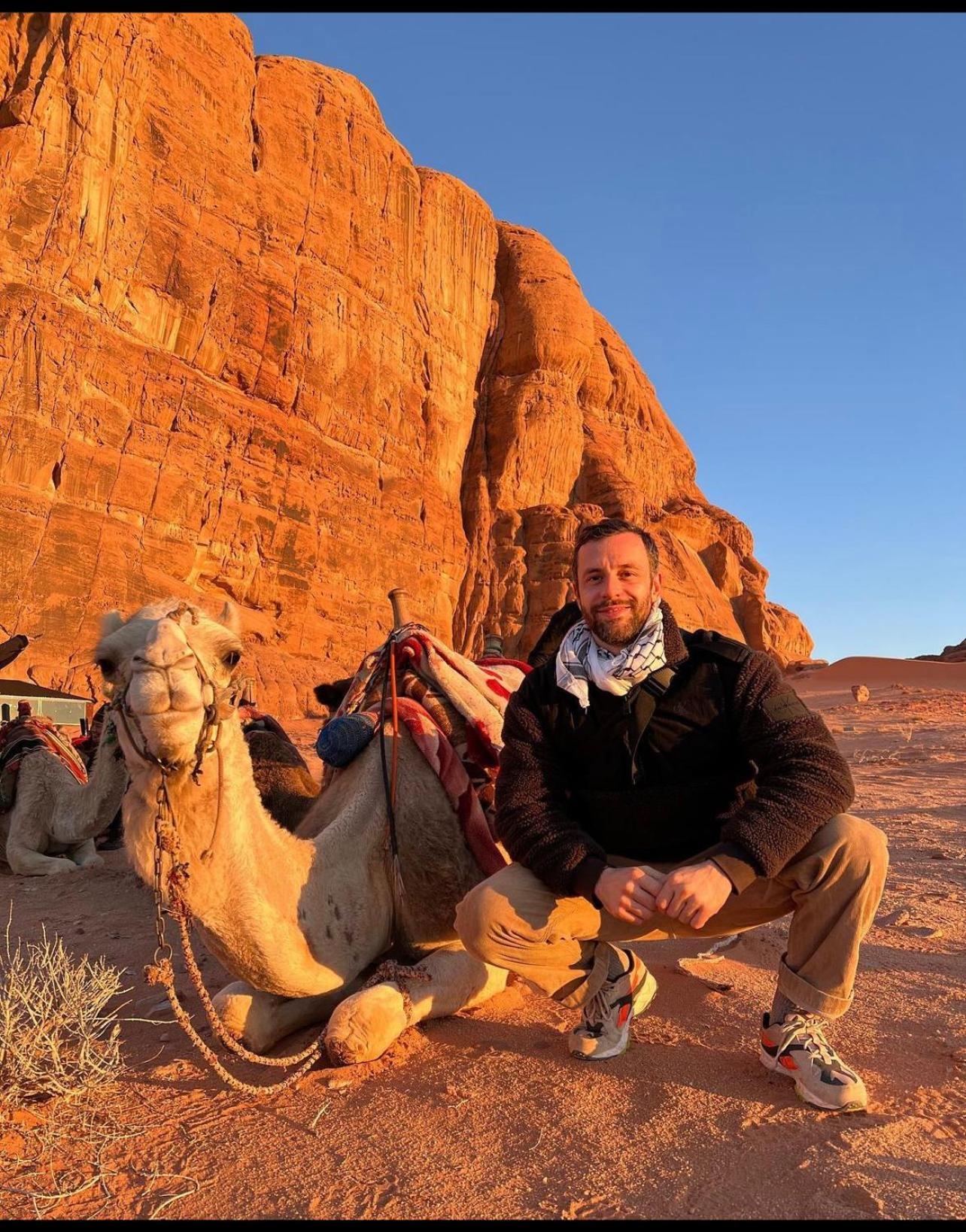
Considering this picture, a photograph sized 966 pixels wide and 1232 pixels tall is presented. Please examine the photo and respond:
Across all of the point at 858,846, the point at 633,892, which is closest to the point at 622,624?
the point at 633,892

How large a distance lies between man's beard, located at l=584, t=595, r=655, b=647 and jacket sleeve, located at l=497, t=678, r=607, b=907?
0.37 meters

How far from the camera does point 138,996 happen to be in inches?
156

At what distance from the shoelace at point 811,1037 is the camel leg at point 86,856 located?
6059mm

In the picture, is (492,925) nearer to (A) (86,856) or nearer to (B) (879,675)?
(A) (86,856)

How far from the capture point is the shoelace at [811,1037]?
105 inches

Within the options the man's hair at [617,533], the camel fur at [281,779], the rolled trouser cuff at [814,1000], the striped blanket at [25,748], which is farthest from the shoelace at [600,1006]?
the striped blanket at [25,748]

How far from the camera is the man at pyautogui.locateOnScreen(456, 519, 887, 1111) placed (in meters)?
2.64

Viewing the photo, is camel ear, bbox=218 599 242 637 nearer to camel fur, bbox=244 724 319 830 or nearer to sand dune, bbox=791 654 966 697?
camel fur, bbox=244 724 319 830

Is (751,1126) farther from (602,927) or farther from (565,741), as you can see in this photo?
(565,741)

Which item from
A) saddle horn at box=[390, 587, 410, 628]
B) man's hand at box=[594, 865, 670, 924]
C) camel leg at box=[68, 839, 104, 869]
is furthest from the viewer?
camel leg at box=[68, 839, 104, 869]

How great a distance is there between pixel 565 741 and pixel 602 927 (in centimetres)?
69

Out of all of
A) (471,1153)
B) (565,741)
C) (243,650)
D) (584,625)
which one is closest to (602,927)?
(565,741)

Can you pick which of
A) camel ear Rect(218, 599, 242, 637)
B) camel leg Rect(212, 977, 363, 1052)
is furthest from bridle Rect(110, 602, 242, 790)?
camel leg Rect(212, 977, 363, 1052)

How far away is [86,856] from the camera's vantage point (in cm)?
712
